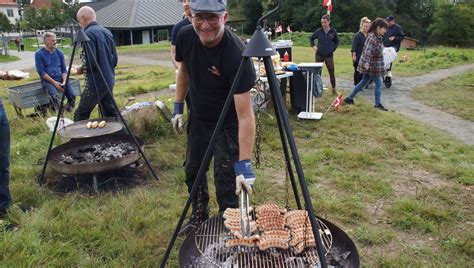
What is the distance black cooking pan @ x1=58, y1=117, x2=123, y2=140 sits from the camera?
14.3ft

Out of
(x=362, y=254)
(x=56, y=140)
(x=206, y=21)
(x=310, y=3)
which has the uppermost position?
(x=310, y=3)

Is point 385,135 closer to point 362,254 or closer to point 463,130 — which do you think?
point 463,130

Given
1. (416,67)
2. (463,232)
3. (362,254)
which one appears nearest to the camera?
(362,254)

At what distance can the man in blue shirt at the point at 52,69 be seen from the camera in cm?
714

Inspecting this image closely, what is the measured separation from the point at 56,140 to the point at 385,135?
5.20 metres

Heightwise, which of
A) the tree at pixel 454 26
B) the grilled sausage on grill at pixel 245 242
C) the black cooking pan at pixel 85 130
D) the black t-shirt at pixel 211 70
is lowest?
the grilled sausage on grill at pixel 245 242

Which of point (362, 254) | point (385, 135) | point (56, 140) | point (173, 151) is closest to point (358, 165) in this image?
point (385, 135)

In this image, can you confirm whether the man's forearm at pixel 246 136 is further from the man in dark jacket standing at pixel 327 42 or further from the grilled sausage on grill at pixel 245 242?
the man in dark jacket standing at pixel 327 42

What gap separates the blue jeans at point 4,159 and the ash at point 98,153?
2.42 ft

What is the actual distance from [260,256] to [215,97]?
1168mm

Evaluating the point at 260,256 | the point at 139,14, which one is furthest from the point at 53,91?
the point at 139,14

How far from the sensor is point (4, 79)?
48.2 feet

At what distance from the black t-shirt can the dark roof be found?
3889cm

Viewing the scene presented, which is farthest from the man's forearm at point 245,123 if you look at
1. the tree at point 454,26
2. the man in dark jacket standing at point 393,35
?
the tree at point 454,26
